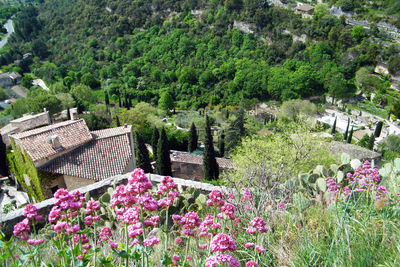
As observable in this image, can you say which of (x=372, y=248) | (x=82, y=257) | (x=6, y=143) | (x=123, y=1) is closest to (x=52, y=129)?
(x=82, y=257)

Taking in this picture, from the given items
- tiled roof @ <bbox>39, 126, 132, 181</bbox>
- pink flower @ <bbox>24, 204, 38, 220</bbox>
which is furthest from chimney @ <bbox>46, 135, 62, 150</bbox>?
pink flower @ <bbox>24, 204, 38, 220</bbox>

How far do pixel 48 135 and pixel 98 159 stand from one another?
2366 mm

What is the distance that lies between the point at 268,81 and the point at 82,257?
50.4m

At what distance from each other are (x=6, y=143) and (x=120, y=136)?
51.1 feet

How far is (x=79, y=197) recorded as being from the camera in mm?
3432

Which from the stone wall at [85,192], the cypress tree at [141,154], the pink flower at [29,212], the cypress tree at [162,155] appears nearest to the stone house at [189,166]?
the cypress tree at [162,155]

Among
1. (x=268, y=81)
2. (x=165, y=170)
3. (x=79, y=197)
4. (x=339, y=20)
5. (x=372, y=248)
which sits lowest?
(x=268, y=81)

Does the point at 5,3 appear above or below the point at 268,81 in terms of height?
above

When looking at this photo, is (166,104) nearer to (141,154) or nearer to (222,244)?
(141,154)

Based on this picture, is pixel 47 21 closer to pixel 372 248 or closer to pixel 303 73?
pixel 303 73

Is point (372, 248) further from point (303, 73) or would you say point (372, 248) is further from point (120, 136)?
point (303, 73)

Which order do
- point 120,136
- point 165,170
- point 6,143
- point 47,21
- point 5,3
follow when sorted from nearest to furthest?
point 120,136, point 165,170, point 6,143, point 47,21, point 5,3

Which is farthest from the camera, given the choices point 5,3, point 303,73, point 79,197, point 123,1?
point 5,3

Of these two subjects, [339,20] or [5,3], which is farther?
[5,3]
